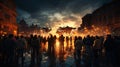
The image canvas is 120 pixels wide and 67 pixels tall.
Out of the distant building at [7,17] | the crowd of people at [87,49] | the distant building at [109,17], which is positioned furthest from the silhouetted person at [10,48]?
the distant building at [109,17]

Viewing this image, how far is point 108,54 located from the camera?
1161 cm

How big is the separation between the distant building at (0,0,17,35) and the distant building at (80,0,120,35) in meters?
25.1

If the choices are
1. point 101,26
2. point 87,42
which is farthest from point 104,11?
point 87,42

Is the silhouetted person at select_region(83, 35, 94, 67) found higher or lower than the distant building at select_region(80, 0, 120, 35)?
lower

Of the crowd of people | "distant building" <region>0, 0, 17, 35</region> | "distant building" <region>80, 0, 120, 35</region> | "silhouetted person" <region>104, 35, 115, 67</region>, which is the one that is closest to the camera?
"silhouetted person" <region>104, 35, 115, 67</region>

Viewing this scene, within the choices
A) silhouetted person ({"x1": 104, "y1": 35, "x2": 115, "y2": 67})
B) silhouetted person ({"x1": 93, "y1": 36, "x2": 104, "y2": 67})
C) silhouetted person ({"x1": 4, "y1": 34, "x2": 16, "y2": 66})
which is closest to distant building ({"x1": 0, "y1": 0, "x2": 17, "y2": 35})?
silhouetted person ({"x1": 4, "y1": 34, "x2": 16, "y2": 66})

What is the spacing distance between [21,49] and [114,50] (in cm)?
651

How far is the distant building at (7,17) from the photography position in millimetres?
43562

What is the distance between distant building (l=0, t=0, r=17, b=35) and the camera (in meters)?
43.6

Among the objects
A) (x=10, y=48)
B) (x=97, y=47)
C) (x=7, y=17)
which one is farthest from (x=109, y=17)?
(x=10, y=48)

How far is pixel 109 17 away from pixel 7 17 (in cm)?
2725

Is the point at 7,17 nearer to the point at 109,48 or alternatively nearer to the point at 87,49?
the point at 87,49

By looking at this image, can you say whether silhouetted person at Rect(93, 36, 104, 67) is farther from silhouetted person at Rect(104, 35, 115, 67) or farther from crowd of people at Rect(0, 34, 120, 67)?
silhouetted person at Rect(104, 35, 115, 67)

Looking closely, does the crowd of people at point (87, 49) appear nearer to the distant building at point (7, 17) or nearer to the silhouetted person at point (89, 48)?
the silhouetted person at point (89, 48)
